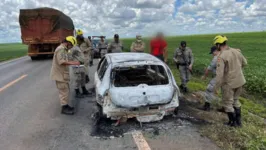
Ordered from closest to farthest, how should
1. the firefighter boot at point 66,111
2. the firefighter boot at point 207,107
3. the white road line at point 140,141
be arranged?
1. the white road line at point 140,141
2. the firefighter boot at point 66,111
3. the firefighter boot at point 207,107

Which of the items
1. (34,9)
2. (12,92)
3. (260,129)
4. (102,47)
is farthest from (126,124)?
(34,9)

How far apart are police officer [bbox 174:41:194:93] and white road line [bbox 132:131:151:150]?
4146 mm

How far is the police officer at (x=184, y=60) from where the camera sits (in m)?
8.42

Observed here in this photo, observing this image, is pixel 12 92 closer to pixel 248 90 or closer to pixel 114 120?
pixel 114 120

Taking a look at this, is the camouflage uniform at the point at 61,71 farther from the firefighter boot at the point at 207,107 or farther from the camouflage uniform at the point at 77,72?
the firefighter boot at the point at 207,107

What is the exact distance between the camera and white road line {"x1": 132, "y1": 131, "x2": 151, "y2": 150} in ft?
13.7

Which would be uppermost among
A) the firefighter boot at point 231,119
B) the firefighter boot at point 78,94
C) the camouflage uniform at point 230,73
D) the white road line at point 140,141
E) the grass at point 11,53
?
the camouflage uniform at point 230,73

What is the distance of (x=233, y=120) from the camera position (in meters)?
5.21

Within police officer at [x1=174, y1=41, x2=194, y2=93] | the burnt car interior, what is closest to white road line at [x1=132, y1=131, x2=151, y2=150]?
the burnt car interior

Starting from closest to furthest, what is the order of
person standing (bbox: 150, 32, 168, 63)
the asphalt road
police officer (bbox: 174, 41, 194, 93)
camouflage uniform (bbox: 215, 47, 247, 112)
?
the asphalt road < camouflage uniform (bbox: 215, 47, 247, 112) < police officer (bbox: 174, 41, 194, 93) < person standing (bbox: 150, 32, 168, 63)

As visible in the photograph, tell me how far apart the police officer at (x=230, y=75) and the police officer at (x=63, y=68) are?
10.4 ft

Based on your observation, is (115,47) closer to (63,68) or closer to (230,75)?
(63,68)

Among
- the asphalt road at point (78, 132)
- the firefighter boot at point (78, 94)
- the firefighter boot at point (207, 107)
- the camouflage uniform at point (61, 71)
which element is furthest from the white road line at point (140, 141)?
the firefighter boot at point (78, 94)

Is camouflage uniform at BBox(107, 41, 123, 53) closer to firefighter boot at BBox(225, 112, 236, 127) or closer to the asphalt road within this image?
the asphalt road
